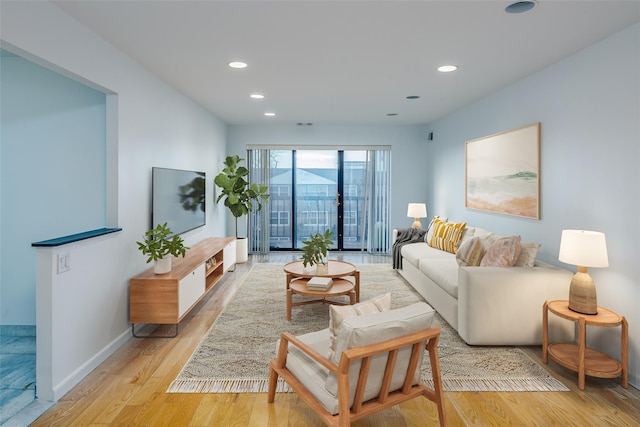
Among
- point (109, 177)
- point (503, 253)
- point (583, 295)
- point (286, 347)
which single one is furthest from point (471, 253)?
point (109, 177)

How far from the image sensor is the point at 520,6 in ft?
7.57

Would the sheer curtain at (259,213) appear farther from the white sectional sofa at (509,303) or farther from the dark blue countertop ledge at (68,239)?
the white sectional sofa at (509,303)

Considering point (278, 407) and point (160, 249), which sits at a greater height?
point (160, 249)

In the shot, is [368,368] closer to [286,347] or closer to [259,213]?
[286,347]

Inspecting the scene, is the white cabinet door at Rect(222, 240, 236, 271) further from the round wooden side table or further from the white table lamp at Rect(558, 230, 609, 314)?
the white table lamp at Rect(558, 230, 609, 314)

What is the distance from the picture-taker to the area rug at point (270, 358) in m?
2.55

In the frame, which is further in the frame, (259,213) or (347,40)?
(259,213)

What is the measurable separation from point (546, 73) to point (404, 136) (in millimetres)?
3717

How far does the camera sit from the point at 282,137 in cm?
720

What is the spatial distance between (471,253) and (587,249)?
111 cm

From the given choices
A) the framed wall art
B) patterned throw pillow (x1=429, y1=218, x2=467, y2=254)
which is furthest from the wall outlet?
patterned throw pillow (x1=429, y1=218, x2=467, y2=254)

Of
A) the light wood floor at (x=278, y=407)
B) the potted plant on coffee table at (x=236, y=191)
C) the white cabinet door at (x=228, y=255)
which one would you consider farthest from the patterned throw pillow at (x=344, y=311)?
the potted plant on coffee table at (x=236, y=191)

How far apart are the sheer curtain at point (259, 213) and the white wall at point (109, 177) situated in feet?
9.52

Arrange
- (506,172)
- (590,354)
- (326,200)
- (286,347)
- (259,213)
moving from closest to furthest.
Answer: (286,347), (590,354), (506,172), (259,213), (326,200)
